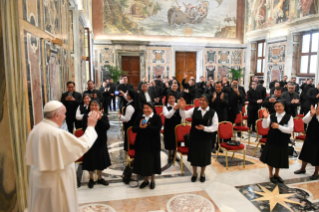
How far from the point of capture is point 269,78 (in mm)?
15023

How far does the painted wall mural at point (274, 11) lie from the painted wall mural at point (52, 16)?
1186 cm

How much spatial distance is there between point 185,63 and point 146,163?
541 inches

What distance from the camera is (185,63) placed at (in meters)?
17.2

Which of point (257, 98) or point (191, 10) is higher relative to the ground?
point (191, 10)

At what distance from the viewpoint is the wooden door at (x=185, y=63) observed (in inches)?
670

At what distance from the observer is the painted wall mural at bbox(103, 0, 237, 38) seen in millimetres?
15484

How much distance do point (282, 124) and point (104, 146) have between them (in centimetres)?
347

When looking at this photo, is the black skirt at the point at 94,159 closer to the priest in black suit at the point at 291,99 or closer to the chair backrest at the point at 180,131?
the chair backrest at the point at 180,131

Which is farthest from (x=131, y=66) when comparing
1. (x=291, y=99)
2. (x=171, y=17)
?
(x=291, y=99)

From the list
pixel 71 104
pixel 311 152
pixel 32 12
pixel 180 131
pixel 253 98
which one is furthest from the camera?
pixel 253 98

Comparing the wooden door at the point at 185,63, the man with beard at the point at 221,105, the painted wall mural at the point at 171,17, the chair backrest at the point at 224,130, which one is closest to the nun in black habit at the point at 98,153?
the chair backrest at the point at 224,130

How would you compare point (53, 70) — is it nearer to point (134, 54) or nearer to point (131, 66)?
point (134, 54)

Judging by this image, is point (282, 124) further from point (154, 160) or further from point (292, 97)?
point (292, 97)

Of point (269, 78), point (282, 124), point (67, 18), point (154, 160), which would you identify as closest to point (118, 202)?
point (154, 160)
